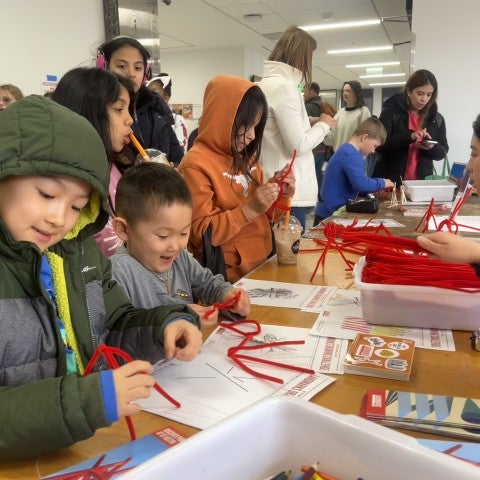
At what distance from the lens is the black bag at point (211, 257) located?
1436 mm

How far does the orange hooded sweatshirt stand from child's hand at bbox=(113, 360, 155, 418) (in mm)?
807

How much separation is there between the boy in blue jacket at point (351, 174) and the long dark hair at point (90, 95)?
5.40ft

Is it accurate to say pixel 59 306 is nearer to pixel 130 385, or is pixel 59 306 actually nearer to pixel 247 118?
pixel 130 385

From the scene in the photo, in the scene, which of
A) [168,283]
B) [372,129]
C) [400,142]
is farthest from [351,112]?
[168,283]

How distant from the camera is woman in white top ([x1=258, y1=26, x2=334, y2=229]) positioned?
7.18 feet

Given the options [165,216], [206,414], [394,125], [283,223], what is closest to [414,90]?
[394,125]

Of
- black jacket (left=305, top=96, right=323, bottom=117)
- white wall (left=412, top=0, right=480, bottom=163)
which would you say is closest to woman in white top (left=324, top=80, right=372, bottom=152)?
black jacket (left=305, top=96, right=323, bottom=117)

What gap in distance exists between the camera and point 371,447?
437mm

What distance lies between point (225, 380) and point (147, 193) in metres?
0.46

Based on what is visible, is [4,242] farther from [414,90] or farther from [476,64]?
[476,64]

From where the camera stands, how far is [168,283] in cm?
115

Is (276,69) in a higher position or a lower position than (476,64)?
lower

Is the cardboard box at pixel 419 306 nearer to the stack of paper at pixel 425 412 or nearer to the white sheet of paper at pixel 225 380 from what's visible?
the white sheet of paper at pixel 225 380

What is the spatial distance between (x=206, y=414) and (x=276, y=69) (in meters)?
1.86
